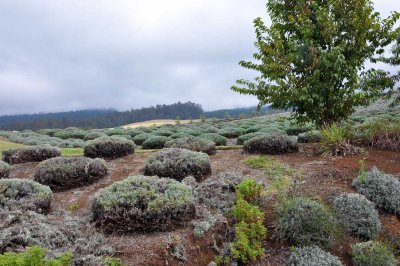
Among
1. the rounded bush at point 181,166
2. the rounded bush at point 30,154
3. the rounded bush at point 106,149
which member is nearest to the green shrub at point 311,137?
the rounded bush at point 181,166

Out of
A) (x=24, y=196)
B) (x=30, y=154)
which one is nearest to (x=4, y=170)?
(x=30, y=154)

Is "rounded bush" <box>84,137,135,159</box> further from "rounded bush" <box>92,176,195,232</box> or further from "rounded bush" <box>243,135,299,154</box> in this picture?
"rounded bush" <box>92,176,195,232</box>

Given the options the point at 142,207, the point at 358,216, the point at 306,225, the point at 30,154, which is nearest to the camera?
the point at 306,225

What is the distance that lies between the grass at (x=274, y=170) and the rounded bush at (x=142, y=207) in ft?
7.33

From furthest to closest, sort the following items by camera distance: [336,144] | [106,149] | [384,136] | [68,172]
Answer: [106,149], [384,136], [336,144], [68,172]

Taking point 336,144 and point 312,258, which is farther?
point 336,144

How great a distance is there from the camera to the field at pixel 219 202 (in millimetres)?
5512

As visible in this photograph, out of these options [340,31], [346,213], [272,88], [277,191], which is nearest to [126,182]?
[277,191]

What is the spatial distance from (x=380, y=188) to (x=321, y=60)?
381 centimetres

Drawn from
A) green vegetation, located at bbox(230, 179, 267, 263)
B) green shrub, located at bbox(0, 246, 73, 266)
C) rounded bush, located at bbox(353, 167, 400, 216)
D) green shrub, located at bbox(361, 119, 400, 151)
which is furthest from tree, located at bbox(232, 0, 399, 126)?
green shrub, located at bbox(0, 246, 73, 266)

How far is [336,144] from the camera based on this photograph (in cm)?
1015

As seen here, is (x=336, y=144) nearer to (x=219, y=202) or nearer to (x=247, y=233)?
(x=219, y=202)

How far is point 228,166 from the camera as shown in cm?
973

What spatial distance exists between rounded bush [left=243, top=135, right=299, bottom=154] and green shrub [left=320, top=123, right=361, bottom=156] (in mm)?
958
